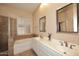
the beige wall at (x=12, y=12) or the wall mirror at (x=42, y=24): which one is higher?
the beige wall at (x=12, y=12)

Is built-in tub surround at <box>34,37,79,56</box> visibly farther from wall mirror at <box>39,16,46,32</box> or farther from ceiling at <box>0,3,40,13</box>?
ceiling at <box>0,3,40,13</box>

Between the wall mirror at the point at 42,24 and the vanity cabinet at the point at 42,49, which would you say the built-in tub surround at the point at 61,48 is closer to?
the vanity cabinet at the point at 42,49

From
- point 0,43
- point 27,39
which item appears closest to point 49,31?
point 27,39

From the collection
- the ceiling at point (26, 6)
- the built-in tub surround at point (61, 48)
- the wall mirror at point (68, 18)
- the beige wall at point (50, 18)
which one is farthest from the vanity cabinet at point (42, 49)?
the ceiling at point (26, 6)

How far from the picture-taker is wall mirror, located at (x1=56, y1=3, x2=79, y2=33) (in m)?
1.33

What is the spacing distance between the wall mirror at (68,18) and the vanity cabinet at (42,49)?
1.03 feet

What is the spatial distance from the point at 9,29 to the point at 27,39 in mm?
306

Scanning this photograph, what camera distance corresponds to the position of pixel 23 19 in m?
1.55

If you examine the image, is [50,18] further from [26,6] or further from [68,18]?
[26,6]

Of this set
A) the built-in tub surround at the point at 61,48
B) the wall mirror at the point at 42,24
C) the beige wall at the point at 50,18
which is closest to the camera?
the built-in tub surround at the point at 61,48

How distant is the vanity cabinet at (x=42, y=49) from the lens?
1391 mm

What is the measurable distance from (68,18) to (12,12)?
0.79 meters

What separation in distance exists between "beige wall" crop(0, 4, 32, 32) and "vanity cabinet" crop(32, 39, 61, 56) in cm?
41

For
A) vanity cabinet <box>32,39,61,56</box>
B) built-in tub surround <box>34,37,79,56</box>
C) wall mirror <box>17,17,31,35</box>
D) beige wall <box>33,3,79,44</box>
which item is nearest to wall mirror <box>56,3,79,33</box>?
beige wall <box>33,3,79,44</box>
